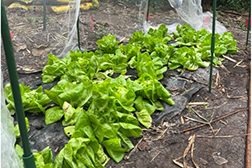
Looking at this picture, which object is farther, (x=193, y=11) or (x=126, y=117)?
(x=193, y=11)

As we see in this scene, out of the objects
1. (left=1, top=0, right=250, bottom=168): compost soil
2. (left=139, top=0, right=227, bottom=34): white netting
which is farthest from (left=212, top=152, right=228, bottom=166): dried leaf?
(left=139, top=0, right=227, bottom=34): white netting

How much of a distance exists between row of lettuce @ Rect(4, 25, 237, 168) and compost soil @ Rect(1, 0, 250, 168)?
0.25 feet

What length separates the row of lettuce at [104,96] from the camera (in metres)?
1.94

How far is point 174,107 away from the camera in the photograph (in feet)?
8.48

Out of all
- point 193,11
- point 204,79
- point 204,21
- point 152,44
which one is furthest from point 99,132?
point 204,21

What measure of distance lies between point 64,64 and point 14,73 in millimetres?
1610

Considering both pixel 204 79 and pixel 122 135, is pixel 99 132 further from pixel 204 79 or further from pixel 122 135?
pixel 204 79

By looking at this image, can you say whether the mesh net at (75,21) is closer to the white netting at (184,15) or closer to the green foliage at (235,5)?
the white netting at (184,15)

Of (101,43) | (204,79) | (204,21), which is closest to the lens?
(204,79)

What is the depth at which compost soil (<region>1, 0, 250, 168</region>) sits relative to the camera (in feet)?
6.88

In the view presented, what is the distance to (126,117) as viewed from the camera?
2.22 meters

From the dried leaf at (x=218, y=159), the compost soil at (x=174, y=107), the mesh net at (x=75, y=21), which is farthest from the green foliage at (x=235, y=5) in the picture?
the dried leaf at (x=218, y=159)

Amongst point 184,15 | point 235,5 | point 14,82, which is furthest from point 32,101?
point 235,5

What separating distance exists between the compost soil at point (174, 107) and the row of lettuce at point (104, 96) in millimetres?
76
